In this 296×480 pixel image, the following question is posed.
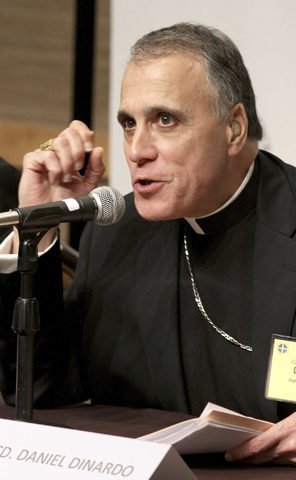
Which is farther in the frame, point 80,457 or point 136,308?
point 136,308

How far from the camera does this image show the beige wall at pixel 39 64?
4879 millimetres

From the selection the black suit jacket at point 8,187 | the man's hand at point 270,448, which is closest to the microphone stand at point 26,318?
the man's hand at point 270,448

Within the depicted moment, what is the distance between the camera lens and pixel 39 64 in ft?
16.4

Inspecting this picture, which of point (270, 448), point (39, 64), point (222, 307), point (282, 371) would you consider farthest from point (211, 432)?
point (39, 64)

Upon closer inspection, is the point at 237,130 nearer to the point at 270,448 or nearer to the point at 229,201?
the point at 229,201

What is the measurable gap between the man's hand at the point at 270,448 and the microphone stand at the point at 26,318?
15.8 inches

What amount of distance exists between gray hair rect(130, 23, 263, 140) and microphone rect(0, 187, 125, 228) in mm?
412

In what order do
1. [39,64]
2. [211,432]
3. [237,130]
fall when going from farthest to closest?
1. [39,64]
2. [237,130]
3. [211,432]

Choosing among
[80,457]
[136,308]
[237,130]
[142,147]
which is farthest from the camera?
[136,308]

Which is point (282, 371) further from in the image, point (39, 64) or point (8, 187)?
point (39, 64)

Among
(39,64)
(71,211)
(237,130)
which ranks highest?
(39,64)

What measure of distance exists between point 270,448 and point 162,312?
2.01ft

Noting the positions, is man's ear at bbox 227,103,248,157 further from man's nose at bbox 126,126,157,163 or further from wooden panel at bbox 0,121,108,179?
wooden panel at bbox 0,121,108,179

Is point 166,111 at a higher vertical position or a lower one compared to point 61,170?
higher
